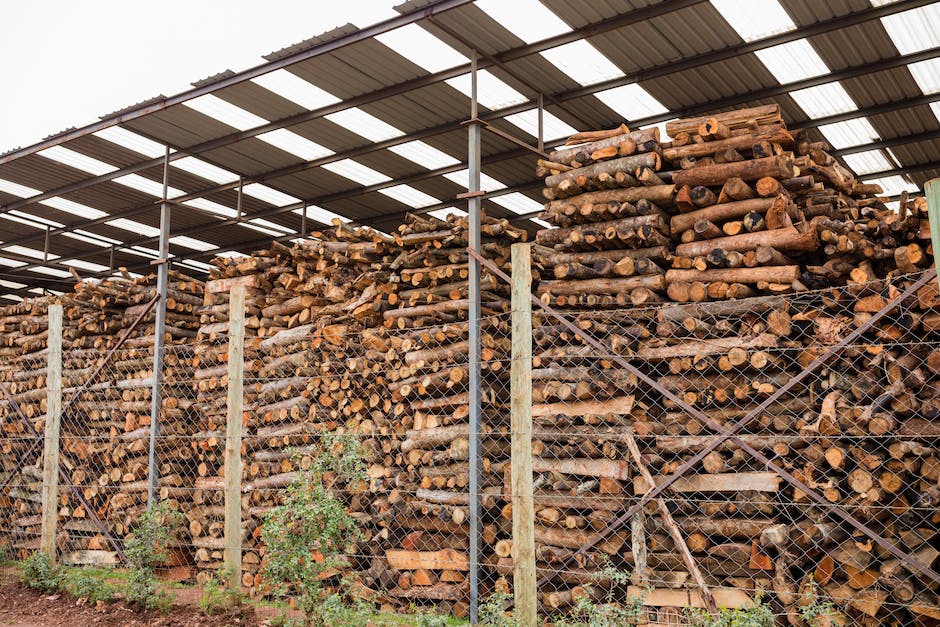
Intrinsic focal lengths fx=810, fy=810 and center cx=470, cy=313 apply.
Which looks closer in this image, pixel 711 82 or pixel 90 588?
pixel 90 588

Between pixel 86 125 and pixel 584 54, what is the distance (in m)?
7.11

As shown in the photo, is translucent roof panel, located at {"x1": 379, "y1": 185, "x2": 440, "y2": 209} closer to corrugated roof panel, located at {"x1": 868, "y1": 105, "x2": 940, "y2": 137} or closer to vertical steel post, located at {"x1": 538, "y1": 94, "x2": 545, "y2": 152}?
vertical steel post, located at {"x1": 538, "y1": 94, "x2": 545, "y2": 152}

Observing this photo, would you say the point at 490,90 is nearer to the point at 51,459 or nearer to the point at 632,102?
the point at 632,102

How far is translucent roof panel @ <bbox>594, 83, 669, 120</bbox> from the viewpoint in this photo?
10633mm

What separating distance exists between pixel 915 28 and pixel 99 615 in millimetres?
10669

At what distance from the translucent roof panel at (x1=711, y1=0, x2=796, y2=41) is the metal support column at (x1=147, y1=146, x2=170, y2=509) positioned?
7895 mm

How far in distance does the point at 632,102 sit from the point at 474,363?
491 cm

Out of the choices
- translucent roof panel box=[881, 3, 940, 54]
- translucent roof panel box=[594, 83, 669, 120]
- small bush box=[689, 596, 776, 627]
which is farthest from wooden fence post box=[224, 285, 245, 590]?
translucent roof panel box=[881, 3, 940, 54]

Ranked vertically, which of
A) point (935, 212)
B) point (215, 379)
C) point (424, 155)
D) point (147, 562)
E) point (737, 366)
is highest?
point (424, 155)

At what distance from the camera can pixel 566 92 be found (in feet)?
35.2

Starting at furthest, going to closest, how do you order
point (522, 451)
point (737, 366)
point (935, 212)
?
point (737, 366)
point (522, 451)
point (935, 212)

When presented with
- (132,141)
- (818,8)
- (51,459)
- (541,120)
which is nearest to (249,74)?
(132,141)

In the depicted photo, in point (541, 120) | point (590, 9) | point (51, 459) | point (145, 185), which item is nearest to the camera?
point (590, 9)

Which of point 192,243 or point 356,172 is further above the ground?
point 356,172
